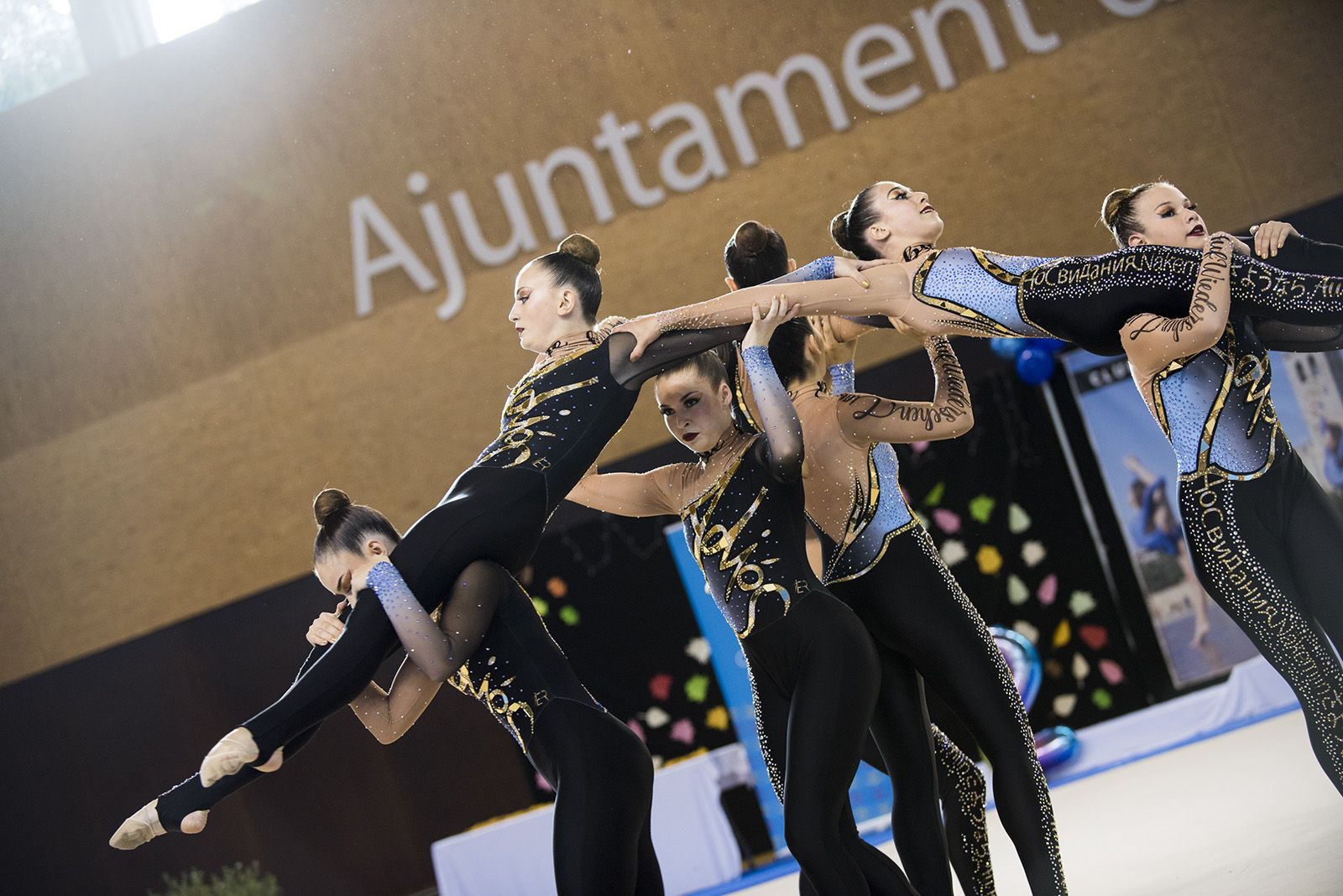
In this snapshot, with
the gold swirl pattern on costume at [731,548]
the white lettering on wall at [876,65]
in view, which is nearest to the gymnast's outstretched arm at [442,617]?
the gold swirl pattern on costume at [731,548]

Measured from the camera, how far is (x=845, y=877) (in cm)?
259

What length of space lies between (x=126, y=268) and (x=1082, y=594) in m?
5.84

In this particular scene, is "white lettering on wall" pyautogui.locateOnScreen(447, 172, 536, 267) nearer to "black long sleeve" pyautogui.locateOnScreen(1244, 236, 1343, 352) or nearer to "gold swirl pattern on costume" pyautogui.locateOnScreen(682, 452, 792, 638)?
"gold swirl pattern on costume" pyautogui.locateOnScreen(682, 452, 792, 638)

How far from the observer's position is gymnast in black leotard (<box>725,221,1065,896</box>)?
289 centimetres

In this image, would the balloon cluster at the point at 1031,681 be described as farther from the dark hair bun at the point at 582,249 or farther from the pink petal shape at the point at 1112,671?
the dark hair bun at the point at 582,249

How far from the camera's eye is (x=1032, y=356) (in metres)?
6.46

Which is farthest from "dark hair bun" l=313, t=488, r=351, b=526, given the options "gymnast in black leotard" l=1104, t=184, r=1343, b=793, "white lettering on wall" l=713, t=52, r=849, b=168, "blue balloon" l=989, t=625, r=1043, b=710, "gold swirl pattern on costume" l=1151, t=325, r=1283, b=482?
"white lettering on wall" l=713, t=52, r=849, b=168

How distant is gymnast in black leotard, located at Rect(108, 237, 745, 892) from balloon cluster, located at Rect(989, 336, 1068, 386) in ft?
12.7

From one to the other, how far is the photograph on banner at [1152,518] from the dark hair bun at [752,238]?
373 cm

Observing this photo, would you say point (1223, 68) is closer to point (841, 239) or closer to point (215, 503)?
point (841, 239)

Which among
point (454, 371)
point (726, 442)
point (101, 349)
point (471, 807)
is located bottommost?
point (471, 807)

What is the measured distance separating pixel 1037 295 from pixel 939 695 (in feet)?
3.22

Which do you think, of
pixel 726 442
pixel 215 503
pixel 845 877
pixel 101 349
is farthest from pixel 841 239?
pixel 101 349

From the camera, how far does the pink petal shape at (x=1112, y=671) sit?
21.2 ft
